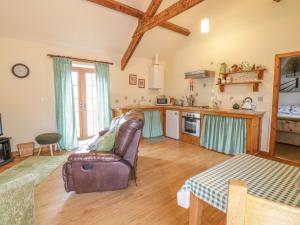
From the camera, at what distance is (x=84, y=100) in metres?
4.54

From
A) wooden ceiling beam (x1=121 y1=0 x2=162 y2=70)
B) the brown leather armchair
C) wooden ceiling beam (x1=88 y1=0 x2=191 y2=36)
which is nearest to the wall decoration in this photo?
wooden ceiling beam (x1=88 y1=0 x2=191 y2=36)

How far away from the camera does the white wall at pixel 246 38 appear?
3.15 meters

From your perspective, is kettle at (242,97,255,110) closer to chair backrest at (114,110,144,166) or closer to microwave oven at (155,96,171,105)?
microwave oven at (155,96,171,105)

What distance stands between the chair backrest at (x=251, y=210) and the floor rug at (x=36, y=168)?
112 inches

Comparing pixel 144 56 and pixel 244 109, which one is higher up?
pixel 144 56

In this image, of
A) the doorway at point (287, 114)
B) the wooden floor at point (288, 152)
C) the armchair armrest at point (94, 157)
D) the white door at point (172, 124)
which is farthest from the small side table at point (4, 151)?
the wooden floor at point (288, 152)

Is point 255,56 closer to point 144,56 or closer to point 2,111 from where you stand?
point 144,56

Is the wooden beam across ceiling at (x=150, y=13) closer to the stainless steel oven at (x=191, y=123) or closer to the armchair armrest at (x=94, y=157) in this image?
the stainless steel oven at (x=191, y=123)

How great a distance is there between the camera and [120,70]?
4.92 metres

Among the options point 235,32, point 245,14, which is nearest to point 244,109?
point 235,32

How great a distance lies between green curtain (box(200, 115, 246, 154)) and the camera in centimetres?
333

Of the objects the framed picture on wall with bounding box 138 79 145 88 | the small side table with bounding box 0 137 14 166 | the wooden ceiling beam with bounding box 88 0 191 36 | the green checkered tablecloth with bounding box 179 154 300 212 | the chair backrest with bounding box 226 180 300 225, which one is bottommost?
the small side table with bounding box 0 137 14 166

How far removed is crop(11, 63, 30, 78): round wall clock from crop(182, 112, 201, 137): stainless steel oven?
3660mm

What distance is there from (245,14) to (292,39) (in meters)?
1.09
